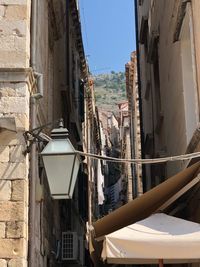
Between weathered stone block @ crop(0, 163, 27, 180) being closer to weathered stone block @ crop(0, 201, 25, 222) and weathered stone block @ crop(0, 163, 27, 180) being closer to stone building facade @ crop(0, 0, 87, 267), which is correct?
stone building facade @ crop(0, 0, 87, 267)

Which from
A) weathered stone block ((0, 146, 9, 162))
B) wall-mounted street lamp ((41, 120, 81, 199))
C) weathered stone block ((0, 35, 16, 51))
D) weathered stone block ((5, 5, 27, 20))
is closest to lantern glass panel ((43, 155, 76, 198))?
wall-mounted street lamp ((41, 120, 81, 199))

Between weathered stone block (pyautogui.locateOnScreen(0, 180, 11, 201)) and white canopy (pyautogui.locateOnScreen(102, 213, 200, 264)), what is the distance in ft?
4.85

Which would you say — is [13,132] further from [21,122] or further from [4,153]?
[4,153]

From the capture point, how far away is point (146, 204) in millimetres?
8820

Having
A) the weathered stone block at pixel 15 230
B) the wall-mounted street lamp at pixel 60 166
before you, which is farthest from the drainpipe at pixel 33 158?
the wall-mounted street lamp at pixel 60 166

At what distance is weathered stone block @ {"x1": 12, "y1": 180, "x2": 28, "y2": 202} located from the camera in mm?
7578

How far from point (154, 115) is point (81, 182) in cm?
462

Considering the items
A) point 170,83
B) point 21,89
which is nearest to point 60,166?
point 21,89

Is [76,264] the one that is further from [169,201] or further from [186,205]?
[169,201]

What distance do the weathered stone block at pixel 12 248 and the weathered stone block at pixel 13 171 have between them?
0.83 meters

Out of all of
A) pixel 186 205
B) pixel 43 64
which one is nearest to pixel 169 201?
pixel 186 205

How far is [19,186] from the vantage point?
7.63 metres

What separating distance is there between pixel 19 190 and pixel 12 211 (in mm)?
291

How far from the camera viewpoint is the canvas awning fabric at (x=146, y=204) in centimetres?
843
